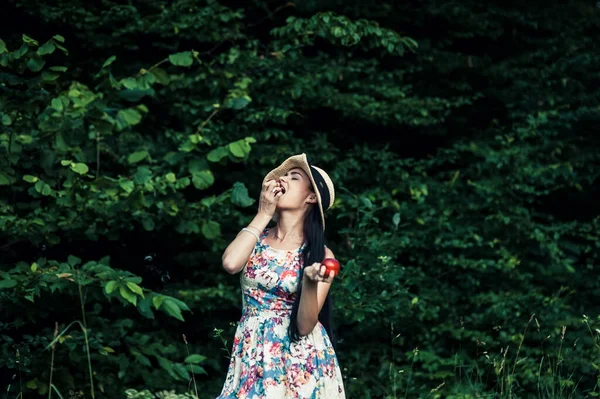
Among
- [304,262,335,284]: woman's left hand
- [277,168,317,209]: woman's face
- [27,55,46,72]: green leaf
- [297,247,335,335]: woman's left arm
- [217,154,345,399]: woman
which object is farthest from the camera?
[27,55,46,72]: green leaf

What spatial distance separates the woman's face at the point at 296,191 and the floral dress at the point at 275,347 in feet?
0.67

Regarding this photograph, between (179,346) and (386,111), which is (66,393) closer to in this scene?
(179,346)

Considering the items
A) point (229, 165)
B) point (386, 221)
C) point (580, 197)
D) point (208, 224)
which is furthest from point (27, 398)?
point (580, 197)

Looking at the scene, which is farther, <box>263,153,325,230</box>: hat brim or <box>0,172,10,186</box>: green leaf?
<box>0,172,10,186</box>: green leaf

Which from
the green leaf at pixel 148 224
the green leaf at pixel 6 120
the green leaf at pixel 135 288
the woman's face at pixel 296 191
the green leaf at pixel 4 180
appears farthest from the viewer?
the green leaf at pixel 148 224

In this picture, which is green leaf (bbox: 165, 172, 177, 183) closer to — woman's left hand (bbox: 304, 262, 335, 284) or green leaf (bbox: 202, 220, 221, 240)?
green leaf (bbox: 202, 220, 221, 240)

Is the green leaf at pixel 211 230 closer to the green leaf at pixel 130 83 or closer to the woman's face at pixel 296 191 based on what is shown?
the green leaf at pixel 130 83

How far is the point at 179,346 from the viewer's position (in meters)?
7.21

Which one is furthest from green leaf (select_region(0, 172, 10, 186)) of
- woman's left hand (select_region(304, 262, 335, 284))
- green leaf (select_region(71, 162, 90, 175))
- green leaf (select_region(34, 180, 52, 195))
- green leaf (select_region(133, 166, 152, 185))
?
woman's left hand (select_region(304, 262, 335, 284))

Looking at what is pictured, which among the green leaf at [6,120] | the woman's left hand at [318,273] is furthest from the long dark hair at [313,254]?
the green leaf at [6,120]

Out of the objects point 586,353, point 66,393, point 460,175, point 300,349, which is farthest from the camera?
point 460,175

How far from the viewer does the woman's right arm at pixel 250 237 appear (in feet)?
10.6

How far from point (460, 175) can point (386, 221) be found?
1204 millimetres

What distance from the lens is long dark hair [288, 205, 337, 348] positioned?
10.6 feet
